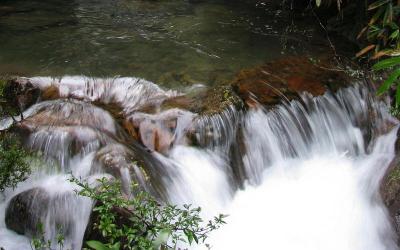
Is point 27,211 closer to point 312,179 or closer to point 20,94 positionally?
point 20,94

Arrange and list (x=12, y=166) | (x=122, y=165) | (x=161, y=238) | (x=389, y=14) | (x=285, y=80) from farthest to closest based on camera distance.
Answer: (x=285, y=80)
(x=389, y=14)
(x=122, y=165)
(x=12, y=166)
(x=161, y=238)

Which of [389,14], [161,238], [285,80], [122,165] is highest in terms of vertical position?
[389,14]

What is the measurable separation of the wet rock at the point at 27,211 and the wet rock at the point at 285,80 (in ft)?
8.62

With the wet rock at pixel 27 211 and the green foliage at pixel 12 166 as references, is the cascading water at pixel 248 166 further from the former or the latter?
the green foliage at pixel 12 166

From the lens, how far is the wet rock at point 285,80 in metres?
5.73

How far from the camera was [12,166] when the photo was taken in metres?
4.07

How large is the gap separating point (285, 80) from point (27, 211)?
3577mm

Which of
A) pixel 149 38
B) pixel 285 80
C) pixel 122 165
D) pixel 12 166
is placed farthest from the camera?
pixel 149 38

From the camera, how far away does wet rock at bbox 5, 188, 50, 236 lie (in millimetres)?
4105

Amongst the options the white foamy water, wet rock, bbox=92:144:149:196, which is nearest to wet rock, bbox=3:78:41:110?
wet rock, bbox=92:144:149:196

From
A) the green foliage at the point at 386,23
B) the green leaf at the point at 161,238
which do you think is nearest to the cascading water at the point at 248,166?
the green foliage at the point at 386,23

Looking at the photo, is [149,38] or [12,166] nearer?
[12,166]

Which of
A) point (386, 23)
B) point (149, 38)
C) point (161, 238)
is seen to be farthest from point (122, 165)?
point (149, 38)

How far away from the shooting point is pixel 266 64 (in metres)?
6.50
